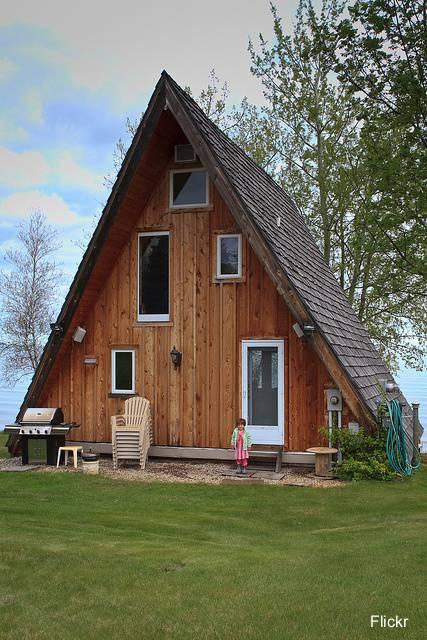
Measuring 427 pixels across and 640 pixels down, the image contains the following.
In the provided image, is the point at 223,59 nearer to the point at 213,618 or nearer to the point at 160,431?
the point at 160,431

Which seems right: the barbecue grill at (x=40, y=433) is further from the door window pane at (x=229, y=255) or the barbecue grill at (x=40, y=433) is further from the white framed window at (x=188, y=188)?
the white framed window at (x=188, y=188)

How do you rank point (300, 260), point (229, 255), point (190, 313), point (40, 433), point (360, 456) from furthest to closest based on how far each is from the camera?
point (300, 260) → point (190, 313) → point (229, 255) → point (40, 433) → point (360, 456)

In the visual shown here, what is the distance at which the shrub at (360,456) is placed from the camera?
386 inches

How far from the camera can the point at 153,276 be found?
1217cm

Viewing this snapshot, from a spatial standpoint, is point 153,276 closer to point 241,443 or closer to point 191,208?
point 191,208

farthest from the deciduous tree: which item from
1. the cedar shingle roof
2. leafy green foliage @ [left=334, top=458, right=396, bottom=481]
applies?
leafy green foliage @ [left=334, top=458, right=396, bottom=481]

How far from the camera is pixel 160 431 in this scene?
11812mm

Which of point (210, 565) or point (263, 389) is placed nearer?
point (210, 565)

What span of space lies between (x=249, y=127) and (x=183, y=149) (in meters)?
11.9

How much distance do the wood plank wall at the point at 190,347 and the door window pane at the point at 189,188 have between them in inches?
6.9

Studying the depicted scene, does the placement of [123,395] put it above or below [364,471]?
above

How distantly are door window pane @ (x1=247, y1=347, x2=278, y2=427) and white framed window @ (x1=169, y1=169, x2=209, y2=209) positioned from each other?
2793mm

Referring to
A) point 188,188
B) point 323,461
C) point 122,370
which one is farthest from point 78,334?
point 323,461

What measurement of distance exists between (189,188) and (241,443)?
4623 millimetres
